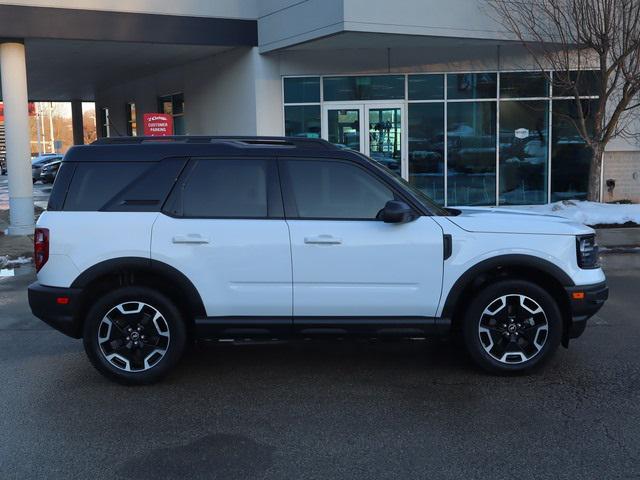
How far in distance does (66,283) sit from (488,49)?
1407 cm

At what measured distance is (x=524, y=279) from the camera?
557cm

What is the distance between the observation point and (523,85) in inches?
687

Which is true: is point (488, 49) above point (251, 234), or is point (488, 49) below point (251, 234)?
above

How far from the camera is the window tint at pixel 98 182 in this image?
213 inches

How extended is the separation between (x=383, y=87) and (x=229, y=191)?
1237 cm

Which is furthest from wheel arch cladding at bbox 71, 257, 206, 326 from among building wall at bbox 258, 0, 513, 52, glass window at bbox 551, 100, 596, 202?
glass window at bbox 551, 100, 596, 202

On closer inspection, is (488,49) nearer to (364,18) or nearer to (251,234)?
(364,18)

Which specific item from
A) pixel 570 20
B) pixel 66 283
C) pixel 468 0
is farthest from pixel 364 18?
Result: pixel 66 283

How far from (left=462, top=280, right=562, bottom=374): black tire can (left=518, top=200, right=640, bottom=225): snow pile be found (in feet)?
30.5

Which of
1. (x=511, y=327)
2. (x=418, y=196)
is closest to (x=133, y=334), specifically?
(x=418, y=196)

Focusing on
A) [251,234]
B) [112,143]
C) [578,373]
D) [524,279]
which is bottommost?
[578,373]

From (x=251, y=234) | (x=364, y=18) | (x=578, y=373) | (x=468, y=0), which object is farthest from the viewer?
(x=468, y=0)

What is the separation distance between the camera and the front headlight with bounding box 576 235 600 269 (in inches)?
217

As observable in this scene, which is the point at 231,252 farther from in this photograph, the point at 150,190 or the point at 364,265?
the point at 364,265
